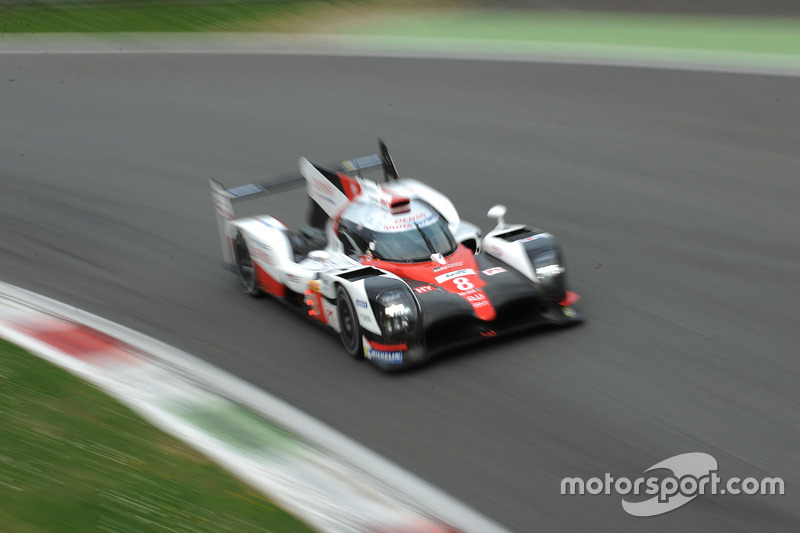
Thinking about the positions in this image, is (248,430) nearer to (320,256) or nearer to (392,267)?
(320,256)

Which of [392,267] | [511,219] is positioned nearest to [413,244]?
[392,267]

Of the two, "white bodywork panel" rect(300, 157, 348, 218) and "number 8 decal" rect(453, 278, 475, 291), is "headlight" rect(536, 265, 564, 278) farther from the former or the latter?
"white bodywork panel" rect(300, 157, 348, 218)

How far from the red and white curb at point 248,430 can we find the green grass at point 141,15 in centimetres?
1361

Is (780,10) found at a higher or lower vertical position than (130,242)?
higher

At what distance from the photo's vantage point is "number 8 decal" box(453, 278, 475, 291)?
886cm

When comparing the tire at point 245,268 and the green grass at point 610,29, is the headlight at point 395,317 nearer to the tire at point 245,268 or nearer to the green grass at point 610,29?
the tire at point 245,268

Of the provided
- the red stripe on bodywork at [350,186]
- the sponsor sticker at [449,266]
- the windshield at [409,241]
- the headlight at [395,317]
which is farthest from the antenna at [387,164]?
the headlight at [395,317]

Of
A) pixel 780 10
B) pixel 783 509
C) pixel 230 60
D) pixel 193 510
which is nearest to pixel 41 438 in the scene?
pixel 193 510

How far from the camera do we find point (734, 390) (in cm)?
786

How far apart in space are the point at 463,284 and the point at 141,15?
16.7 m

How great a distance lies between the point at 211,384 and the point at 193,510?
2537 mm

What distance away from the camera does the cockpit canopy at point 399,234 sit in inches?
369

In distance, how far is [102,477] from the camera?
20.9ft

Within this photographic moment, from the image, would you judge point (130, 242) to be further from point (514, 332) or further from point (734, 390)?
point (734, 390)
